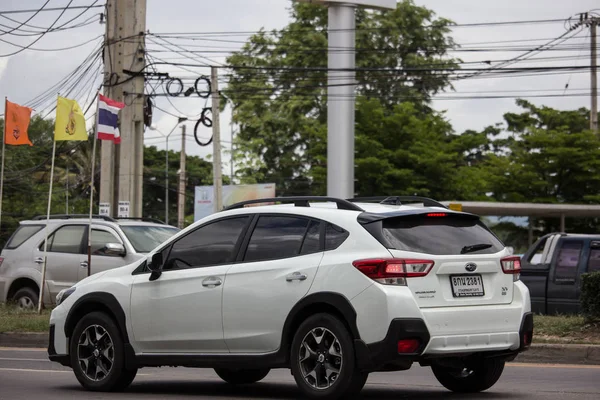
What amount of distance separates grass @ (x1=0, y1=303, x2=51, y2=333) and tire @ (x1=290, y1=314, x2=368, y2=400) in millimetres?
8885

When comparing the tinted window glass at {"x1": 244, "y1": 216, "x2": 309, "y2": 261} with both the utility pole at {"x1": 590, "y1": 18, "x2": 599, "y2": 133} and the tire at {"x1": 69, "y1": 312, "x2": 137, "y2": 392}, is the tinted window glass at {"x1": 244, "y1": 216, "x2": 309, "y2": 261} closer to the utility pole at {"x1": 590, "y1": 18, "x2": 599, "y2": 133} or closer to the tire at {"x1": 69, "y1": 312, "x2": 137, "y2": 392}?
the tire at {"x1": 69, "y1": 312, "x2": 137, "y2": 392}

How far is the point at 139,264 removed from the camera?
9797 millimetres

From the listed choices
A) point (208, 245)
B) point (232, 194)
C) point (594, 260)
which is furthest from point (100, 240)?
point (232, 194)

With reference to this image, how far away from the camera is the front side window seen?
8773 millimetres

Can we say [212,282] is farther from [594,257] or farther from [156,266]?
[594,257]

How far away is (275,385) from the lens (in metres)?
10.3

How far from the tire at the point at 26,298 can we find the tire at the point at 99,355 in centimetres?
1000

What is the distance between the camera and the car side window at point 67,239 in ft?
64.3

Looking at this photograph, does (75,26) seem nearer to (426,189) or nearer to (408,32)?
(426,189)

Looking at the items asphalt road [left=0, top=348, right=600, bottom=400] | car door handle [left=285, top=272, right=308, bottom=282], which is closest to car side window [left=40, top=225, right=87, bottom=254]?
asphalt road [left=0, top=348, right=600, bottom=400]

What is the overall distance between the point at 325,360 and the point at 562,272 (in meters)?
10.3

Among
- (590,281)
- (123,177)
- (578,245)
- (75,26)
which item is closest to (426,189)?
(75,26)

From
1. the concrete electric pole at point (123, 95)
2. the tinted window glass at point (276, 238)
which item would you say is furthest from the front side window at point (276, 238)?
the concrete electric pole at point (123, 95)

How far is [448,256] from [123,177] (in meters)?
18.3
